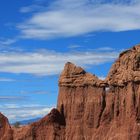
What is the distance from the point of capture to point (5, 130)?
113812 mm

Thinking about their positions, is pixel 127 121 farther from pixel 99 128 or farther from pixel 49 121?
pixel 49 121

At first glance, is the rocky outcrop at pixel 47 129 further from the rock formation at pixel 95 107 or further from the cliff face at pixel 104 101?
the cliff face at pixel 104 101

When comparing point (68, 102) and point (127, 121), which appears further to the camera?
point (68, 102)

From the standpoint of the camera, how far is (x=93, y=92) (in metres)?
104

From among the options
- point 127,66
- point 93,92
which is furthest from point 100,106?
point 127,66

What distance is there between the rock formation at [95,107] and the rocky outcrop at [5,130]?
1.50 m

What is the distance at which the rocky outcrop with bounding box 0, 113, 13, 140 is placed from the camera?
367 feet

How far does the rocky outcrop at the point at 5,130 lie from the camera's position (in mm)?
111938

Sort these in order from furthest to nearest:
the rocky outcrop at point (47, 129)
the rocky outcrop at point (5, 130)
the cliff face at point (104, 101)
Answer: the rocky outcrop at point (5, 130)
the rocky outcrop at point (47, 129)
the cliff face at point (104, 101)

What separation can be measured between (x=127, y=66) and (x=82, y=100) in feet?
40.3

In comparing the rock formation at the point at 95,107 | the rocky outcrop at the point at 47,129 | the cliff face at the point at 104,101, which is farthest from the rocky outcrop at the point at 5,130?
the cliff face at the point at 104,101

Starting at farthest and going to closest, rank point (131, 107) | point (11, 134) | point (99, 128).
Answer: point (11, 134), point (99, 128), point (131, 107)

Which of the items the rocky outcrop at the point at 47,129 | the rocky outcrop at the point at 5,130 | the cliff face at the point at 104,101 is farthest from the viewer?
the rocky outcrop at the point at 5,130

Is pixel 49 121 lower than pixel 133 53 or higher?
lower
